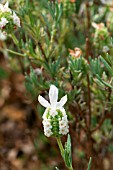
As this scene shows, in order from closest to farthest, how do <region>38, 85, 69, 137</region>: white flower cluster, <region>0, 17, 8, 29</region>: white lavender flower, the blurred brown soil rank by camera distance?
1. <region>38, 85, 69, 137</region>: white flower cluster
2. <region>0, 17, 8, 29</region>: white lavender flower
3. the blurred brown soil

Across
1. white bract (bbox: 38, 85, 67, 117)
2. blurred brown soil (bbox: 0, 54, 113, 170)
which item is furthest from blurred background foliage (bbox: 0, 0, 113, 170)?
white bract (bbox: 38, 85, 67, 117)

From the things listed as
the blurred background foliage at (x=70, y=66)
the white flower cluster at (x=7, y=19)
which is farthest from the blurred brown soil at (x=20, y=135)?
the white flower cluster at (x=7, y=19)

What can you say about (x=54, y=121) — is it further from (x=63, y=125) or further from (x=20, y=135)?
(x=20, y=135)

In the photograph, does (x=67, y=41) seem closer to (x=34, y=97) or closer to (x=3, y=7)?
(x=34, y=97)

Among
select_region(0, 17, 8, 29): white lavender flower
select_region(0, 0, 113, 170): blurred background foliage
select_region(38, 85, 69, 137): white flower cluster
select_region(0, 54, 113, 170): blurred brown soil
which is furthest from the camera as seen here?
select_region(0, 54, 113, 170): blurred brown soil

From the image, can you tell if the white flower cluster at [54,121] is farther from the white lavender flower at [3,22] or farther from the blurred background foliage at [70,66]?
the white lavender flower at [3,22]

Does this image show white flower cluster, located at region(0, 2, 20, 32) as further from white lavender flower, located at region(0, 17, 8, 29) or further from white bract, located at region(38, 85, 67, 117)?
white bract, located at region(38, 85, 67, 117)

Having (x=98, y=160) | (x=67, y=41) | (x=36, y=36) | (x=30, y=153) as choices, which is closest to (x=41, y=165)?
(x=30, y=153)

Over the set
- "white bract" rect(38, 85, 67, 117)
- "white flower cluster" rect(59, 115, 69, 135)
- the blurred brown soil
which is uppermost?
the blurred brown soil

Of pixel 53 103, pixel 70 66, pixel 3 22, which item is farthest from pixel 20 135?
pixel 53 103
